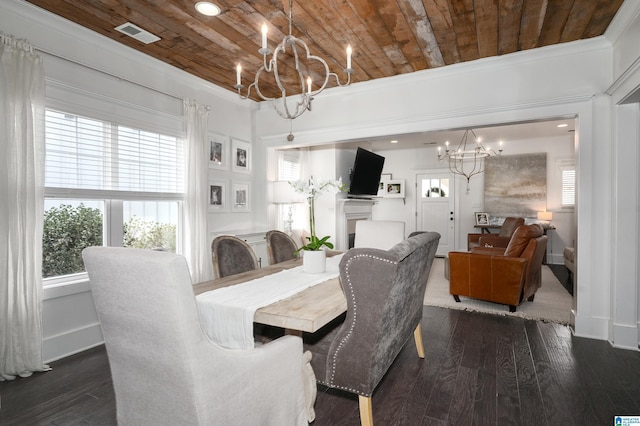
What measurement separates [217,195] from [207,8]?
2168mm

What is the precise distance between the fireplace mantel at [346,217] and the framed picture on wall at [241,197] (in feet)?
5.97

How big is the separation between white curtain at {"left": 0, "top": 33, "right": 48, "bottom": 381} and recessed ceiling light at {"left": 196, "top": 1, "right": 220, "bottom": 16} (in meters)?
1.23

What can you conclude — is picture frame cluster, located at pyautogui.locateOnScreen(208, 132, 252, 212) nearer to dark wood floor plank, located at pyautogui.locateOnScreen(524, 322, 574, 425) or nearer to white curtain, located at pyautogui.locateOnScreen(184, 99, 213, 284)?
white curtain, located at pyautogui.locateOnScreen(184, 99, 213, 284)

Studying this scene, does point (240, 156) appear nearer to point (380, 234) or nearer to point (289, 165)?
point (289, 165)

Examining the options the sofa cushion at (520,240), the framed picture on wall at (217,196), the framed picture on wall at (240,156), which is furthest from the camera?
the framed picture on wall at (240,156)

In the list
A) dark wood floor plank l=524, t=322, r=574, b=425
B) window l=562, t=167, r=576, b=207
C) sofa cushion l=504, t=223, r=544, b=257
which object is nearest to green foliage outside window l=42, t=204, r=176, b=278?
dark wood floor plank l=524, t=322, r=574, b=425

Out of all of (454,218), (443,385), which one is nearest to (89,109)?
(443,385)

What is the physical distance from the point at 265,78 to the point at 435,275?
4004 mm

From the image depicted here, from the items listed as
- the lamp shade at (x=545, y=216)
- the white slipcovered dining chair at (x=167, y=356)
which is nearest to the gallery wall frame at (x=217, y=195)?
the white slipcovered dining chair at (x=167, y=356)

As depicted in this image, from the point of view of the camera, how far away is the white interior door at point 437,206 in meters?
7.84

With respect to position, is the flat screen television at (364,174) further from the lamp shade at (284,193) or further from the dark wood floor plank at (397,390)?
the dark wood floor plank at (397,390)

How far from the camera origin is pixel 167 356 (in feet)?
3.60

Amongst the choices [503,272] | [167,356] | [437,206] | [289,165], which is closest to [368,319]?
[167,356]

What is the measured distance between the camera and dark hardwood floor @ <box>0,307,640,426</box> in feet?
6.25
